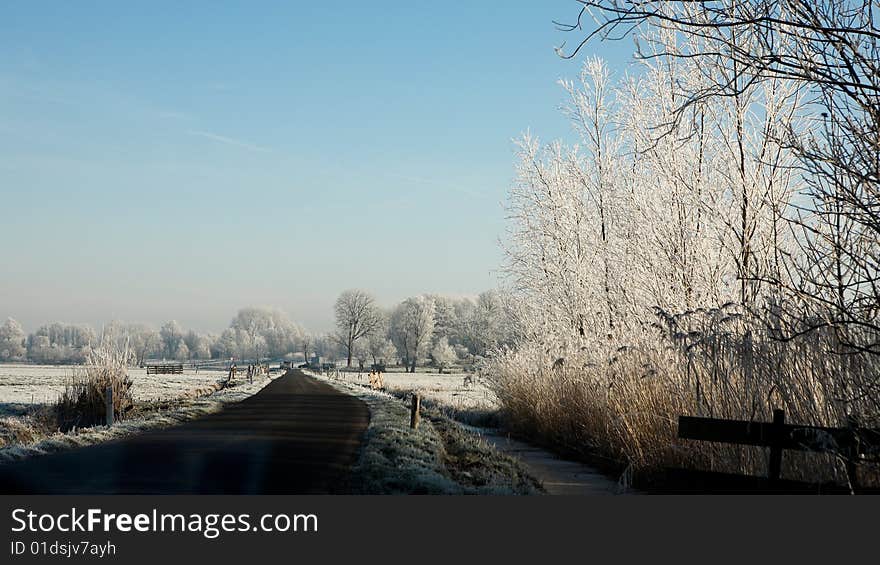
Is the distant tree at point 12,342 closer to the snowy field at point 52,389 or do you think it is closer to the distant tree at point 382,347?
the distant tree at point 382,347

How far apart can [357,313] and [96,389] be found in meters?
95.4

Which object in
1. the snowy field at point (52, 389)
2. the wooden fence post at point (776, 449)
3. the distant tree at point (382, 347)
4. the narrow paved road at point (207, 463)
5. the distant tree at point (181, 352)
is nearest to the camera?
the wooden fence post at point (776, 449)

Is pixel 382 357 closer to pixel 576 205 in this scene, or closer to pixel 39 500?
pixel 576 205

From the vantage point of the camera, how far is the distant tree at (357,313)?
117 metres

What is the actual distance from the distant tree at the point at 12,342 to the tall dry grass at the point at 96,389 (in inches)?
4295

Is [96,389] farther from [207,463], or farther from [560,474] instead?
[560,474]

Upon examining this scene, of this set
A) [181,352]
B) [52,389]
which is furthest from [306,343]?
[52,389]

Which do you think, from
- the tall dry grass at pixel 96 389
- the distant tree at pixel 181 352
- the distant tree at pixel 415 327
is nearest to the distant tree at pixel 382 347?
the distant tree at pixel 415 327

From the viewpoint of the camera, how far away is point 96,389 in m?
21.6

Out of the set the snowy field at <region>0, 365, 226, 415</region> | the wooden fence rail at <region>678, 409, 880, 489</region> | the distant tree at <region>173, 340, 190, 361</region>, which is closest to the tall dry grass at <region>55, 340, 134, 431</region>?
the snowy field at <region>0, 365, 226, 415</region>

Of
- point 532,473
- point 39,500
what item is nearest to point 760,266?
point 532,473

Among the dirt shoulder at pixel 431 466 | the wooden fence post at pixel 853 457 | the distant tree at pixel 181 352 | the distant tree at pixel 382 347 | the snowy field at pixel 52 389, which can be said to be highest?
the distant tree at pixel 382 347

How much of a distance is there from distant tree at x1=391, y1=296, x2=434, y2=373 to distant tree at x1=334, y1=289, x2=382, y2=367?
3626 millimetres

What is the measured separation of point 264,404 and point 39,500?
23583 mm
